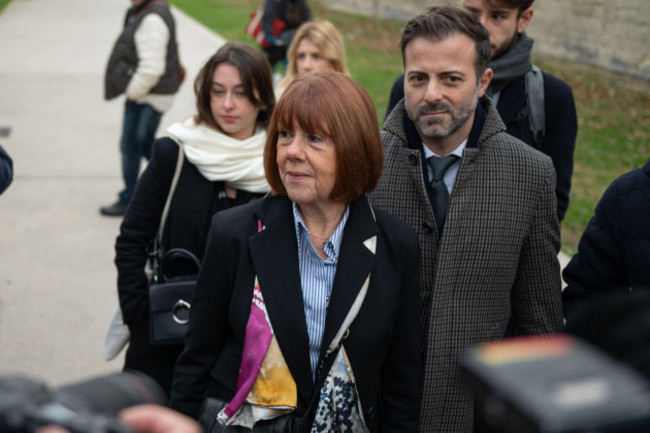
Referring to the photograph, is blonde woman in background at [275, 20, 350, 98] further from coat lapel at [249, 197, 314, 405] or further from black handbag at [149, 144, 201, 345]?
coat lapel at [249, 197, 314, 405]

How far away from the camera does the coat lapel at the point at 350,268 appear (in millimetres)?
2316

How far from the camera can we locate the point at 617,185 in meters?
2.55

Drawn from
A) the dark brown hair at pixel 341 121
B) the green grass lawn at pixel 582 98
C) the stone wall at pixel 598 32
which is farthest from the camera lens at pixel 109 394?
the stone wall at pixel 598 32

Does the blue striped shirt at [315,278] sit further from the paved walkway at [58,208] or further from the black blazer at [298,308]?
the paved walkway at [58,208]

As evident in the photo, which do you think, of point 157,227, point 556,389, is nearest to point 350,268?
point 157,227

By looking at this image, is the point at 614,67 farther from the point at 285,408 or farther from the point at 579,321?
the point at 579,321

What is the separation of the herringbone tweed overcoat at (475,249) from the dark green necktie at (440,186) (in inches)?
2.3

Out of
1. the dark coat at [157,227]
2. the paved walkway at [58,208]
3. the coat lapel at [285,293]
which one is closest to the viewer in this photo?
the coat lapel at [285,293]

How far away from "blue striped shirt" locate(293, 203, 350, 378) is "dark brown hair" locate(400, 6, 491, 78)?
0.80 meters

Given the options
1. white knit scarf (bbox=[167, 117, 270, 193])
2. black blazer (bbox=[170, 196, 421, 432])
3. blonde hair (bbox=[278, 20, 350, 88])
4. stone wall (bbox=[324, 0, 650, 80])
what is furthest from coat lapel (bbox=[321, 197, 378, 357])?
stone wall (bbox=[324, 0, 650, 80])

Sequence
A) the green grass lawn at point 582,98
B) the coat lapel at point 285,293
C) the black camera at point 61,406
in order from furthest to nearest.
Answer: the green grass lawn at point 582,98 < the coat lapel at point 285,293 < the black camera at point 61,406

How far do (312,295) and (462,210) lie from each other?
66 centimetres

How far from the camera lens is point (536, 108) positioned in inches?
138

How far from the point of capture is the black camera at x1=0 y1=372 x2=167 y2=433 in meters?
0.85
